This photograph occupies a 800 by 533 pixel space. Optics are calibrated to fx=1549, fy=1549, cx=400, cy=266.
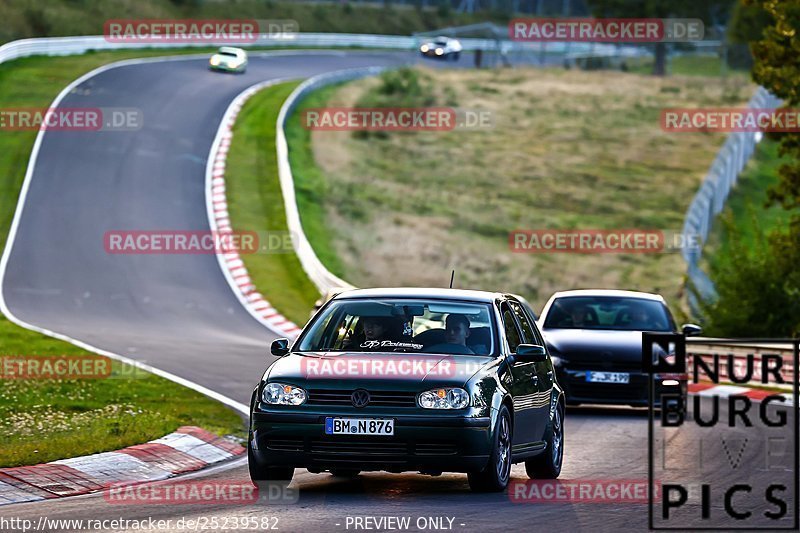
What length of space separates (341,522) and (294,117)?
50.1 meters

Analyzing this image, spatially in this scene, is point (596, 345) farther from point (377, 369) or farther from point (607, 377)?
point (377, 369)

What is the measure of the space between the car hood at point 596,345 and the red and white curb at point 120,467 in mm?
6026

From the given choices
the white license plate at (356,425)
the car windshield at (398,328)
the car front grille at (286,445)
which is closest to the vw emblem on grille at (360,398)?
the white license plate at (356,425)

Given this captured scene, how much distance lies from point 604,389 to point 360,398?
29.1 ft

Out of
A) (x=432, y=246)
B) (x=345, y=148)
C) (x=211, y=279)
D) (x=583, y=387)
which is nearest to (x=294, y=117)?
(x=345, y=148)

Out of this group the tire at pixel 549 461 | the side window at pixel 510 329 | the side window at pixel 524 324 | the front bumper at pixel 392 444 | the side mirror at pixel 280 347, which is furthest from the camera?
the side window at pixel 524 324

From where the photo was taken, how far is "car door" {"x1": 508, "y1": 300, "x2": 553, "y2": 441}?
12633mm

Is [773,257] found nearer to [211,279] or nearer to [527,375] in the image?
[211,279]

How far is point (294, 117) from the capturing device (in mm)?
59062

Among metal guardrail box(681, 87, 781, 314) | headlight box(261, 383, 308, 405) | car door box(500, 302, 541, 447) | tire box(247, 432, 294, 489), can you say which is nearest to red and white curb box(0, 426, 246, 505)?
tire box(247, 432, 294, 489)

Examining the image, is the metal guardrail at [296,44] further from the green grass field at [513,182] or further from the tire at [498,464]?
the tire at [498,464]

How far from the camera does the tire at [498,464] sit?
1122 centimetres

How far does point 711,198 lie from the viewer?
42.8 m

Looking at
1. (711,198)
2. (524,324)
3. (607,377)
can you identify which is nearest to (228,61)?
(711,198)
